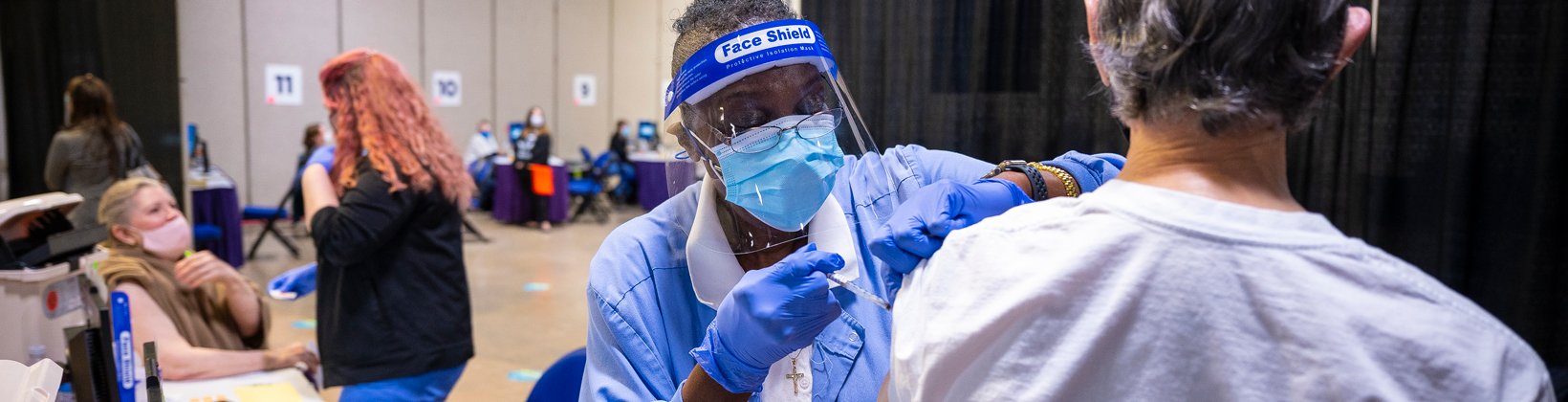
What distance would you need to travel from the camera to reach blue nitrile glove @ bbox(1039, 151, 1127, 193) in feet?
3.49

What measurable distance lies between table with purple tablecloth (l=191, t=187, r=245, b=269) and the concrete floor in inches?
9.2

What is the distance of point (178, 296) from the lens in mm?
2496

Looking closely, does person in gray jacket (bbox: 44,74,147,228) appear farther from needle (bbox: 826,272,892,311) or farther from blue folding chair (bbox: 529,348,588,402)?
needle (bbox: 826,272,892,311)

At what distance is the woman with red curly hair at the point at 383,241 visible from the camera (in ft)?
8.09

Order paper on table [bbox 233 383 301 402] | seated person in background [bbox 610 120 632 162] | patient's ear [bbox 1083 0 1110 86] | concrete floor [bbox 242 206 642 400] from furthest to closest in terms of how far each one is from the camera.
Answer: seated person in background [bbox 610 120 632 162]
concrete floor [bbox 242 206 642 400]
paper on table [bbox 233 383 301 402]
patient's ear [bbox 1083 0 1110 86]

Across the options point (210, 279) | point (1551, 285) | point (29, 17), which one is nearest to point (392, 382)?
point (210, 279)

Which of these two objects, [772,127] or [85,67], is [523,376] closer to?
[772,127]

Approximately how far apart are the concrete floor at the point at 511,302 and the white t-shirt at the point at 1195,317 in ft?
9.12

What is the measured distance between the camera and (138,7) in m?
6.15

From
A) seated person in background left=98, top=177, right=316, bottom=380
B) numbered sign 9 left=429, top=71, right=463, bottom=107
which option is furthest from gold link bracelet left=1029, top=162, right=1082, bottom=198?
numbered sign 9 left=429, top=71, right=463, bottom=107

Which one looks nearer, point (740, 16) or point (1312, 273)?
point (1312, 273)

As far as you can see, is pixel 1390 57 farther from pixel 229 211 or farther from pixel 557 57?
pixel 557 57

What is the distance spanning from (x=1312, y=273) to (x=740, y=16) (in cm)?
63

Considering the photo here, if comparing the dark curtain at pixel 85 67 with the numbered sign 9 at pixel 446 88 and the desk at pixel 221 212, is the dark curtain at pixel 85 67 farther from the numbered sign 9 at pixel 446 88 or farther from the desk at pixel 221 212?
the numbered sign 9 at pixel 446 88
